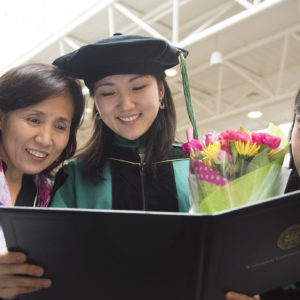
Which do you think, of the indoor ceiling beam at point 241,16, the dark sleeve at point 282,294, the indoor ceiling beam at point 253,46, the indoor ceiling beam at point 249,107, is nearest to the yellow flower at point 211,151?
the dark sleeve at point 282,294

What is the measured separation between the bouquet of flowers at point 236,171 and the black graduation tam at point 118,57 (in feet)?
2.08

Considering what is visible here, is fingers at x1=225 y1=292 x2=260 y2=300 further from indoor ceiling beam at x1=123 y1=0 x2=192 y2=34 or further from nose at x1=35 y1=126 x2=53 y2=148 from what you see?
indoor ceiling beam at x1=123 y1=0 x2=192 y2=34

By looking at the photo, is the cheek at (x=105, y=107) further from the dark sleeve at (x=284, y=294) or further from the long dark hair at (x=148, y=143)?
the dark sleeve at (x=284, y=294)

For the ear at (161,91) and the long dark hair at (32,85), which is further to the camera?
the ear at (161,91)

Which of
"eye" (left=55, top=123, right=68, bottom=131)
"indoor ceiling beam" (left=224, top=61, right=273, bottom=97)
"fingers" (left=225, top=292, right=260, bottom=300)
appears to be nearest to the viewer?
"fingers" (left=225, top=292, right=260, bottom=300)

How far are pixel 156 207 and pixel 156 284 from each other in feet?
2.13

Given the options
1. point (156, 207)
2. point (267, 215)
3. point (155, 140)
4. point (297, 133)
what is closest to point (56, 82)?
point (155, 140)

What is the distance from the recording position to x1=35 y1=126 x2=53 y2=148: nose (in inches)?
59.5

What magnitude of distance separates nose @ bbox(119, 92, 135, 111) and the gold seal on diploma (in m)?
0.82

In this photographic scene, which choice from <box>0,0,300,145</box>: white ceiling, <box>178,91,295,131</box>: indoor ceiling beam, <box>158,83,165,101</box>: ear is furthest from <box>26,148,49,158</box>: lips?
<box>178,91,295,131</box>: indoor ceiling beam

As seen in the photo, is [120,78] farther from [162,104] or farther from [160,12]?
[160,12]

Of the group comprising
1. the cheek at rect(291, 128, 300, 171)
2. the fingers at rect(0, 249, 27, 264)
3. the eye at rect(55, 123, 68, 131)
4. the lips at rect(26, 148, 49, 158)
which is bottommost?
the fingers at rect(0, 249, 27, 264)

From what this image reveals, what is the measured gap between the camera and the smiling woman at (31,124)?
5.00 feet

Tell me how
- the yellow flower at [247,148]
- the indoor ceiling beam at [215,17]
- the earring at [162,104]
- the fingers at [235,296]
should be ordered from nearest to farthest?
the fingers at [235,296] → the yellow flower at [247,148] → the earring at [162,104] → the indoor ceiling beam at [215,17]
